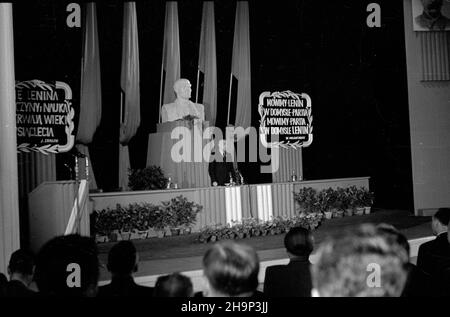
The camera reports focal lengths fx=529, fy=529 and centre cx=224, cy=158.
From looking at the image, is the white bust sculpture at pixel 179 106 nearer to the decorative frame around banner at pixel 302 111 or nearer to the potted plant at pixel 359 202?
the decorative frame around banner at pixel 302 111

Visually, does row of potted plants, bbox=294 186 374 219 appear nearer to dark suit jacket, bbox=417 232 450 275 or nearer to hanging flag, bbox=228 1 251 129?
hanging flag, bbox=228 1 251 129

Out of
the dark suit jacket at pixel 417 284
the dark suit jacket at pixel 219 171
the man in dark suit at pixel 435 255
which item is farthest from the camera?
the dark suit jacket at pixel 219 171

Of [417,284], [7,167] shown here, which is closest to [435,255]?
[417,284]

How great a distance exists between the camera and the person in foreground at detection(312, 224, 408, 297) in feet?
4.46

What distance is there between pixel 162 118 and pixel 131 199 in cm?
214

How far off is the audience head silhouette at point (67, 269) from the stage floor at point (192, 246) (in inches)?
129

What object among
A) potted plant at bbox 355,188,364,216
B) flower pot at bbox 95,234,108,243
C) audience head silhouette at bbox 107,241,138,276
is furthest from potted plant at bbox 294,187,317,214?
audience head silhouette at bbox 107,241,138,276

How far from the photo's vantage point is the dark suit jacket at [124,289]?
93.0 inches

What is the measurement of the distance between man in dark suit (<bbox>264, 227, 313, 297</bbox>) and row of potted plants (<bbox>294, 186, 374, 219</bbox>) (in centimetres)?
624

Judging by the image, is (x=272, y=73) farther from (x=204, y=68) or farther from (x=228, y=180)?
(x=228, y=180)

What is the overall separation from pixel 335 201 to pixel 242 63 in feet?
11.1

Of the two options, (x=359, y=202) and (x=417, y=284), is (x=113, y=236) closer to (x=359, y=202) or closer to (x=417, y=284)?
(x=359, y=202)

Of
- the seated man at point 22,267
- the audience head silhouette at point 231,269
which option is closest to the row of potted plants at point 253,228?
the seated man at point 22,267
